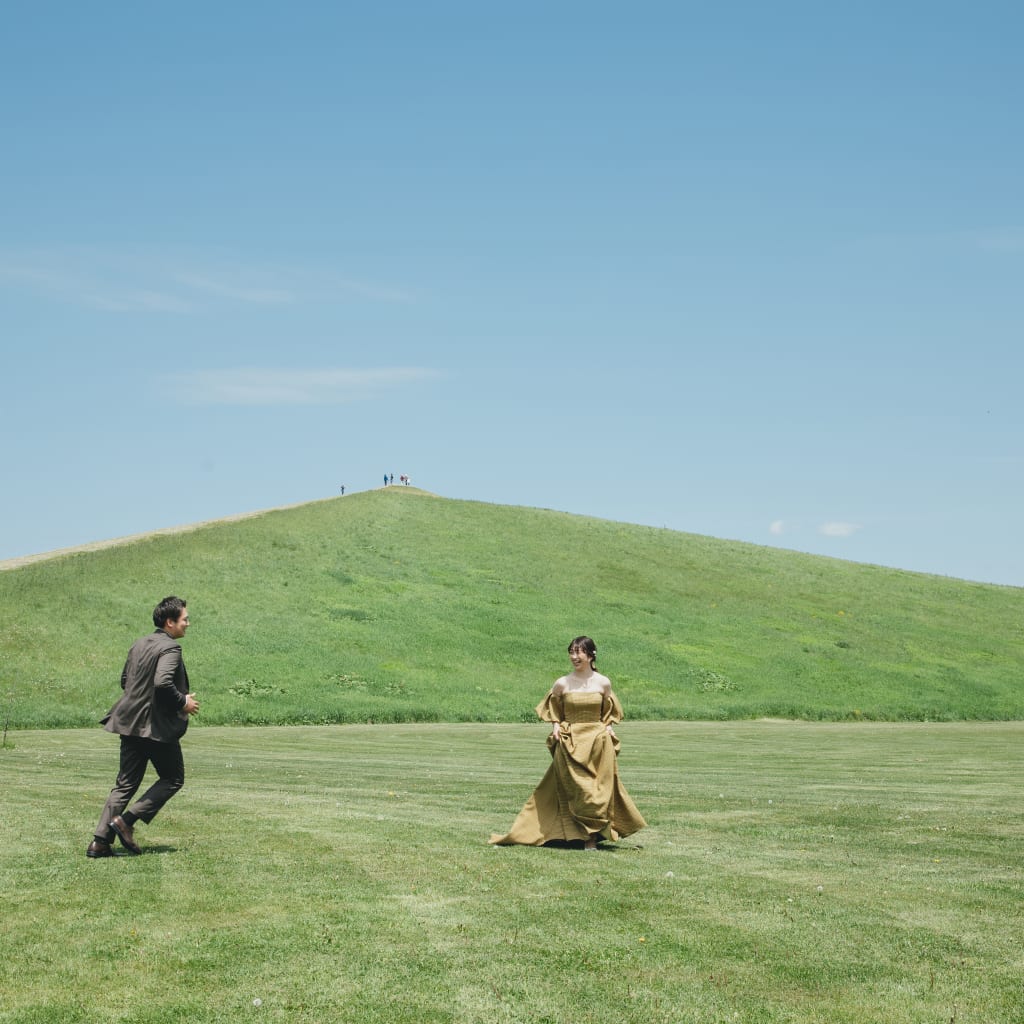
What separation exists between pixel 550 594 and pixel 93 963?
65245 millimetres

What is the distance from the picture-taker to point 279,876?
1288 cm

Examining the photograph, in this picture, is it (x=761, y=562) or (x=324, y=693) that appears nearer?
(x=324, y=693)

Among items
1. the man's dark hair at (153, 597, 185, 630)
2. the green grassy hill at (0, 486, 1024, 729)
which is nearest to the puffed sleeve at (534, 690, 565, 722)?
the man's dark hair at (153, 597, 185, 630)

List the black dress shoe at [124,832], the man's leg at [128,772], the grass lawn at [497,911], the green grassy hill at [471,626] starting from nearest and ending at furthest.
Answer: the grass lawn at [497,911]
the black dress shoe at [124,832]
the man's leg at [128,772]
the green grassy hill at [471,626]

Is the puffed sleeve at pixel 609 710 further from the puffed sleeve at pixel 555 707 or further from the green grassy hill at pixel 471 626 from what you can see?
the green grassy hill at pixel 471 626

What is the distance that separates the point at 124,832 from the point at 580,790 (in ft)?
18.7

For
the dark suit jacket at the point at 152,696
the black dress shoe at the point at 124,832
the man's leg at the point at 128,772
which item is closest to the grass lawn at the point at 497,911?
the black dress shoe at the point at 124,832

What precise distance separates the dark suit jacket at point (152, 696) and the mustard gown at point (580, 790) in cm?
441

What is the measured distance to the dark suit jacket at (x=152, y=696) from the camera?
14.3 meters

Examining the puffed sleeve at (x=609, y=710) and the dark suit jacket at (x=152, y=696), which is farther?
the puffed sleeve at (x=609, y=710)

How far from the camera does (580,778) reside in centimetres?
1634

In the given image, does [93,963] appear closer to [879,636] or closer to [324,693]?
[324,693]

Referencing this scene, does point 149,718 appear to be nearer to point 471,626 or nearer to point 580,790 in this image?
point 580,790

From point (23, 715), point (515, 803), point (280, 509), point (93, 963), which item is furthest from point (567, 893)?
point (280, 509)
